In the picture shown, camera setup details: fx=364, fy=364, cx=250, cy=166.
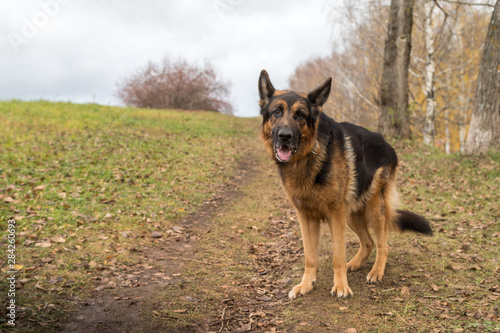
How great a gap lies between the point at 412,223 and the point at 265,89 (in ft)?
9.66

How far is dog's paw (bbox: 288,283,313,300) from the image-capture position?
4.87 meters

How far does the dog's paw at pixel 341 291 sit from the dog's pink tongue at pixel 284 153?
186 cm

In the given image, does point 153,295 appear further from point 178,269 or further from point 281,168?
point 281,168

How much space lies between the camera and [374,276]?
5.18 metres

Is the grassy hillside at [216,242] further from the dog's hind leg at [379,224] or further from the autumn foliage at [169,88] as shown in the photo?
the autumn foliage at [169,88]

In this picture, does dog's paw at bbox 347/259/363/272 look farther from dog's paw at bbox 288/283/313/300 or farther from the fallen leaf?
the fallen leaf

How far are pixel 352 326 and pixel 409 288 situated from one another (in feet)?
3.95

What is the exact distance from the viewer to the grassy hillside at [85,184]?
5.77 m

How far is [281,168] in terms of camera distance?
485cm

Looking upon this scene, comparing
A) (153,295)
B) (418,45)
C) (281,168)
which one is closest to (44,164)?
(153,295)

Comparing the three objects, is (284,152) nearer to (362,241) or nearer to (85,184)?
(362,241)

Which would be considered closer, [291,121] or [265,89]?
[291,121]

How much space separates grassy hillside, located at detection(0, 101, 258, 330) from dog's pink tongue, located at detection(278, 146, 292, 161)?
3274 millimetres

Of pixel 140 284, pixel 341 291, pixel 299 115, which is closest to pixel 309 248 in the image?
pixel 341 291
